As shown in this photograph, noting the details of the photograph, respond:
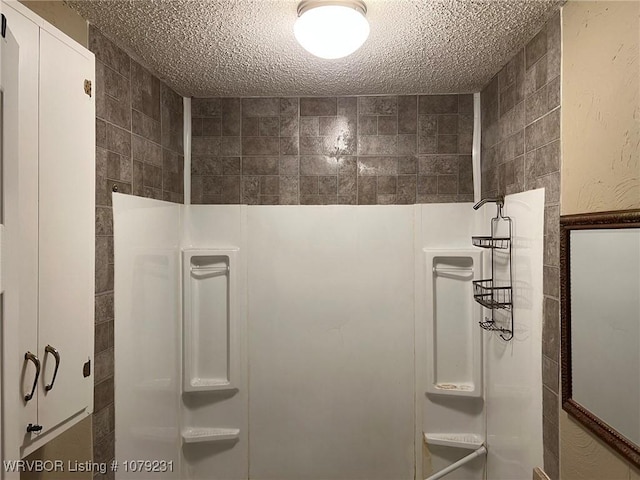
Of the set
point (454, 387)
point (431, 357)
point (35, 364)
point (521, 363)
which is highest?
point (35, 364)

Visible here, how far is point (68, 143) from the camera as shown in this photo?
1198 millimetres

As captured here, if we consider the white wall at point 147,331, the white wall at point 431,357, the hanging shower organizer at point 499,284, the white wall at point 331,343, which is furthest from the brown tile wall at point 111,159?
the hanging shower organizer at point 499,284

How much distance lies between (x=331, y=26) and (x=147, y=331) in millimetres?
1432

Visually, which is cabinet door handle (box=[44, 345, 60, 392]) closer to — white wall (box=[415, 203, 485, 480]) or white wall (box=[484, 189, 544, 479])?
white wall (box=[484, 189, 544, 479])

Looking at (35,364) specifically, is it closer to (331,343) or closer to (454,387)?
(331,343)

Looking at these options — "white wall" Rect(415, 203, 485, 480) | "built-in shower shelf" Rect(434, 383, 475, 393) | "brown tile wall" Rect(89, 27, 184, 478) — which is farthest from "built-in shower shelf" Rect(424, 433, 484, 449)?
"brown tile wall" Rect(89, 27, 184, 478)

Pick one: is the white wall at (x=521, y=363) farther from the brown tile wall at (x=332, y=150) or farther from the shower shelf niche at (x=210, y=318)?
the shower shelf niche at (x=210, y=318)

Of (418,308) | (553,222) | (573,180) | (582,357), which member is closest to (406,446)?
(418,308)

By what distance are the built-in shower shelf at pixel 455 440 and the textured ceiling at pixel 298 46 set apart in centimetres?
177

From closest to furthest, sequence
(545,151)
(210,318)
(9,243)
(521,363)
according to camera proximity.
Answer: (9,243) → (545,151) → (521,363) → (210,318)

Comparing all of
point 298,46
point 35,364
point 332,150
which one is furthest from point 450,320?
point 35,364

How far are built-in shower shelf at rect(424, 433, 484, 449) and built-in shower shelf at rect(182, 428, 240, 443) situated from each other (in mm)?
1012

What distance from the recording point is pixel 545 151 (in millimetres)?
1571

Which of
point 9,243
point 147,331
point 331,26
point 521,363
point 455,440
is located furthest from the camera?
point 455,440
